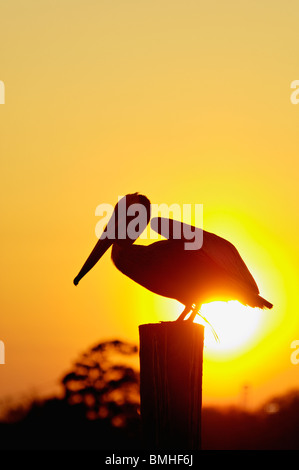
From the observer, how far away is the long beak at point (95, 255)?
27.0ft


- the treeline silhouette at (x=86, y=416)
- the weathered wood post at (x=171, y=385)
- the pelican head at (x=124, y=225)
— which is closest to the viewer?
the weathered wood post at (x=171, y=385)

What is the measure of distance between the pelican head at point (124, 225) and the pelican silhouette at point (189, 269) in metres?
0.42

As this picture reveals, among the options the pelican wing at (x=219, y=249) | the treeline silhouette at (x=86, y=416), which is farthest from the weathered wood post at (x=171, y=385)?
the treeline silhouette at (x=86, y=416)

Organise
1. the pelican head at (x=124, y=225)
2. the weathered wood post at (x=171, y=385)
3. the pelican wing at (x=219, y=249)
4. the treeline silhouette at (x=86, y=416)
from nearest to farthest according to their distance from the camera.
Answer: the weathered wood post at (x=171, y=385) → the pelican wing at (x=219, y=249) → the pelican head at (x=124, y=225) → the treeline silhouette at (x=86, y=416)

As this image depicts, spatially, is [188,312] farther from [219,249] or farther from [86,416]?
[86,416]

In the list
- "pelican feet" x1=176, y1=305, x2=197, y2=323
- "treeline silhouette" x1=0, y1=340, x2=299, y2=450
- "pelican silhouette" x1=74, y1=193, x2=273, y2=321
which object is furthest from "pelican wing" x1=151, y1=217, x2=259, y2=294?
"treeline silhouette" x1=0, y1=340, x2=299, y2=450

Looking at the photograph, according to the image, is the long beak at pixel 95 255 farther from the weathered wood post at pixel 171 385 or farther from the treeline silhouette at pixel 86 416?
the treeline silhouette at pixel 86 416

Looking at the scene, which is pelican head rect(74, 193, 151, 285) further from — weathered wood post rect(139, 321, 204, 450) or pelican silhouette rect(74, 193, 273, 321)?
weathered wood post rect(139, 321, 204, 450)

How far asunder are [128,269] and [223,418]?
44524 mm

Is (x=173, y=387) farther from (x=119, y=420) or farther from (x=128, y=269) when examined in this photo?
(x=119, y=420)

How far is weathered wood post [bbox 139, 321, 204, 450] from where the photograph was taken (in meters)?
5.46

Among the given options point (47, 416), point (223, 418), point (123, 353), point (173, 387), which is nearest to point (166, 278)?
point (173, 387)

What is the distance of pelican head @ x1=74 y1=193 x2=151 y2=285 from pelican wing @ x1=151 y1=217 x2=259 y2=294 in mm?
764

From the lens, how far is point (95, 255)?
8.24 metres
